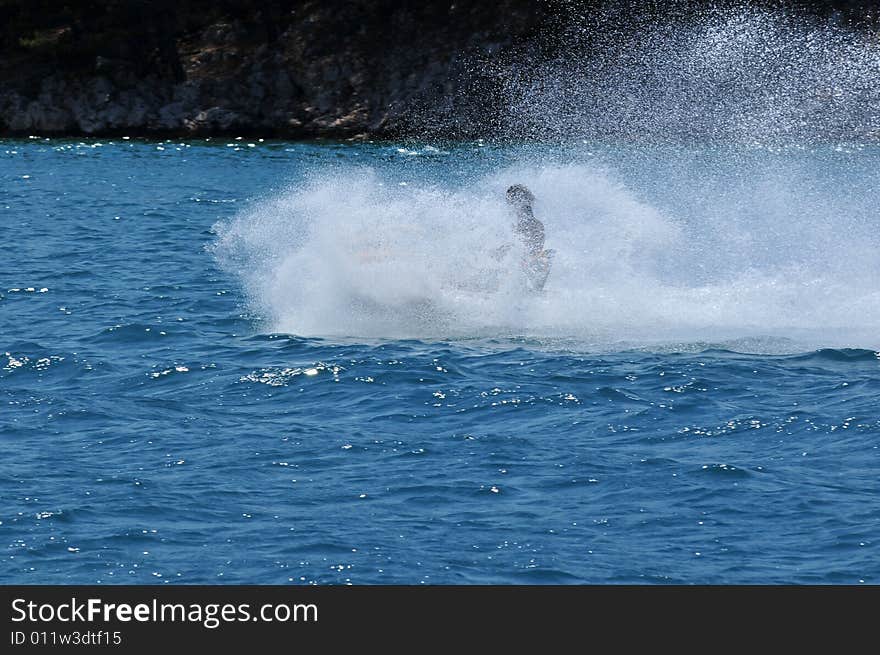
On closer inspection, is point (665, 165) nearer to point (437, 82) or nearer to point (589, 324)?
point (437, 82)

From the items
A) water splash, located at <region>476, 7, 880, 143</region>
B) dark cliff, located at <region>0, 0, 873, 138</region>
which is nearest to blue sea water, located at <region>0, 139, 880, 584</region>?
water splash, located at <region>476, 7, 880, 143</region>

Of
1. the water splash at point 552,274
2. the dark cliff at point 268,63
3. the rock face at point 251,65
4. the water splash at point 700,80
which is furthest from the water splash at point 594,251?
the rock face at point 251,65

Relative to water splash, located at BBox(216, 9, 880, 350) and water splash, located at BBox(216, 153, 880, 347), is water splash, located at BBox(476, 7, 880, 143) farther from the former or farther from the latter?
water splash, located at BBox(216, 153, 880, 347)

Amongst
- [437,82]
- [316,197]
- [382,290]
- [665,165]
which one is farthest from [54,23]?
[382,290]

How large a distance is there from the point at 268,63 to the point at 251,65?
0.75 meters

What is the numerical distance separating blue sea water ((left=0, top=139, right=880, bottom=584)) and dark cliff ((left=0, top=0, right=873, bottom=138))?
97.3 ft

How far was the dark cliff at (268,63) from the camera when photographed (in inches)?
2367

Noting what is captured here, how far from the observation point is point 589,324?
20297mm

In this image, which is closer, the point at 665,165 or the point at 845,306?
the point at 845,306

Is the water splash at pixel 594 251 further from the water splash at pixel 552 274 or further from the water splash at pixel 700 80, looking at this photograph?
the water splash at pixel 700 80

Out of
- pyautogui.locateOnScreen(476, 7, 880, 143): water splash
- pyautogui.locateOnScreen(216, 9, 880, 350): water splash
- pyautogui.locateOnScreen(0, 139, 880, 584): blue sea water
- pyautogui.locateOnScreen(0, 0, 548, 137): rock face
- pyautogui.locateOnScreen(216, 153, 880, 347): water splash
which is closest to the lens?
pyautogui.locateOnScreen(0, 139, 880, 584): blue sea water

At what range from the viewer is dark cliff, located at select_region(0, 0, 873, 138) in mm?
60125

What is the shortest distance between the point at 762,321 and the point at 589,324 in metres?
2.42

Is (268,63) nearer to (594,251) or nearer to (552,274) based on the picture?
(594,251)
